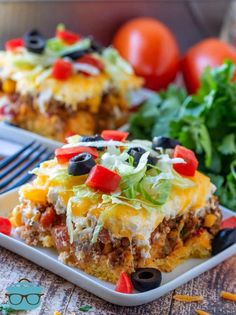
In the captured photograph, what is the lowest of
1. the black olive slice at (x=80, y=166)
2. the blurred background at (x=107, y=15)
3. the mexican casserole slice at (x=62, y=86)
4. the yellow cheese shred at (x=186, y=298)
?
the blurred background at (x=107, y=15)

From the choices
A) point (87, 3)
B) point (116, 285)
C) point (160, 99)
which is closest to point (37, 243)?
point (116, 285)

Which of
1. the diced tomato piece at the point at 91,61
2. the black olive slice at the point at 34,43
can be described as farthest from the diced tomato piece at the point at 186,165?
the black olive slice at the point at 34,43

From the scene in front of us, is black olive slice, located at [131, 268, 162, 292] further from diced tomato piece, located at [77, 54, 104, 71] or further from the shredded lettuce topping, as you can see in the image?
diced tomato piece, located at [77, 54, 104, 71]

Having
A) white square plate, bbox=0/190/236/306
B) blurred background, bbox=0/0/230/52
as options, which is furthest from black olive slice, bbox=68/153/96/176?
blurred background, bbox=0/0/230/52

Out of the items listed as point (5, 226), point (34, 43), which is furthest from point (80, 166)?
point (34, 43)

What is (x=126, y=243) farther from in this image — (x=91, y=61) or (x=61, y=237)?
(x=91, y=61)

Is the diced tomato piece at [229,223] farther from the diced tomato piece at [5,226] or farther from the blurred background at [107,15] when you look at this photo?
the blurred background at [107,15]

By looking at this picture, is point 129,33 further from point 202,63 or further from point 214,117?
point 214,117
